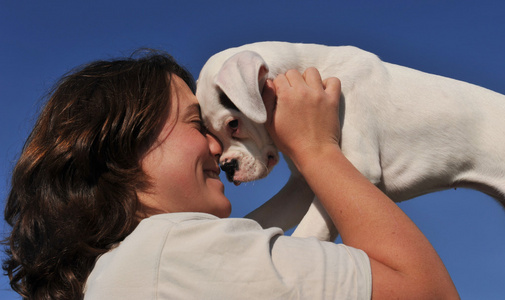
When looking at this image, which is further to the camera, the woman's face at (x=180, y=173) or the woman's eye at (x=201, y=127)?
the woman's eye at (x=201, y=127)

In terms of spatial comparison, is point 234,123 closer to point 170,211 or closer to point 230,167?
point 230,167

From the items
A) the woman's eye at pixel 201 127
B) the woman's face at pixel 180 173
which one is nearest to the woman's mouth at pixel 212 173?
the woman's face at pixel 180 173

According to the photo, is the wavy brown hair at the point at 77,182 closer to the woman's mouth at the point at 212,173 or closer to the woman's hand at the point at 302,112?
the woman's mouth at the point at 212,173

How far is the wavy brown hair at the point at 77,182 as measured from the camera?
1733mm

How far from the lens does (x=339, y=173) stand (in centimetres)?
180

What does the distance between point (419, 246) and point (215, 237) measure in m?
0.66

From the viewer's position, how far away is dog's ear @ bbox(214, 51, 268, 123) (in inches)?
84.0

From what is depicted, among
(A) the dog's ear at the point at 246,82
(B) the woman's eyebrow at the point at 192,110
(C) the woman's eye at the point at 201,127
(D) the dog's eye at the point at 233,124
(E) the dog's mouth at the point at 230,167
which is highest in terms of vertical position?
(A) the dog's ear at the point at 246,82

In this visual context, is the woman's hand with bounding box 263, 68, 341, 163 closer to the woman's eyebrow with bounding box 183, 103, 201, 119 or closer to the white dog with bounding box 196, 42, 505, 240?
the white dog with bounding box 196, 42, 505, 240

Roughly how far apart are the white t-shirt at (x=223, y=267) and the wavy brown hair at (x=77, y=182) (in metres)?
0.32

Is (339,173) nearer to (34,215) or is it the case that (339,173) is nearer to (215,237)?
(215,237)

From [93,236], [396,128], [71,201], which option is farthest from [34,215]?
[396,128]

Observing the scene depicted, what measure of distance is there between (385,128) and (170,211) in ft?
4.20

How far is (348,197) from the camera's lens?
1.69 m
